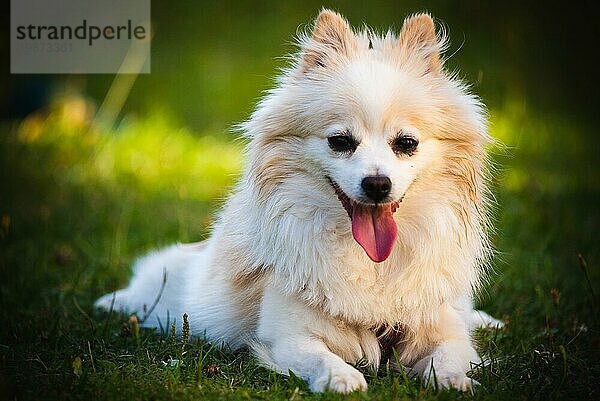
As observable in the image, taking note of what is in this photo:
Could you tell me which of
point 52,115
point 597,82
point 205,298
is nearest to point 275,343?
point 205,298

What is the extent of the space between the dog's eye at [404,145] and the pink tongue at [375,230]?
22 cm

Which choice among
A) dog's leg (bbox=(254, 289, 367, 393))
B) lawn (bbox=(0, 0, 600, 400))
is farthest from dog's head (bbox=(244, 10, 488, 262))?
lawn (bbox=(0, 0, 600, 400))

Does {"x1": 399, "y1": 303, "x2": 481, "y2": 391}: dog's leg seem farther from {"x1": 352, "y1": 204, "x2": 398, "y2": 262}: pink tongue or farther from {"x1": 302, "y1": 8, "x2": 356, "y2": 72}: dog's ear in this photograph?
{"x1": 302, "y1": 8, "x2": 356, "y2": 72}: dog's ear

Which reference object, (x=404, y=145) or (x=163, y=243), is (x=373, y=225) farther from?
(x=163, y=243)

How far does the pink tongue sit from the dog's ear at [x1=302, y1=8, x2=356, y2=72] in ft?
2.08

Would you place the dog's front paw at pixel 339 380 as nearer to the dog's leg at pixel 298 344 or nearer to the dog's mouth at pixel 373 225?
the dog's leg at pixel 298 344

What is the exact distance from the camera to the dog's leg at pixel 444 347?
3.23 m

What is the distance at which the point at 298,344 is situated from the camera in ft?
10.8

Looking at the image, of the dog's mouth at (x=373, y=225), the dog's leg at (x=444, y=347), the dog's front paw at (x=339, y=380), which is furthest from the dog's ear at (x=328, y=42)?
the dog's front paw at (x=339, y=380)

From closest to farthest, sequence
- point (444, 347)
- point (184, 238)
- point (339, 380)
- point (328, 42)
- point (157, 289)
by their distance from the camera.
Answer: point (339, 380) → point (444, 347) → point (328, 42) → point (157, 289) → point (184, 238)

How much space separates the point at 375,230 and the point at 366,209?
0.09 metres

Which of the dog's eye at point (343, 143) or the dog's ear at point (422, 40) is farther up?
the dog's ear at point (422, 40)

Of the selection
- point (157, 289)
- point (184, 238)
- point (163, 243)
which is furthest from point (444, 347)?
point (163, 243)

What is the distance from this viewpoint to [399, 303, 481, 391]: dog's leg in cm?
323
